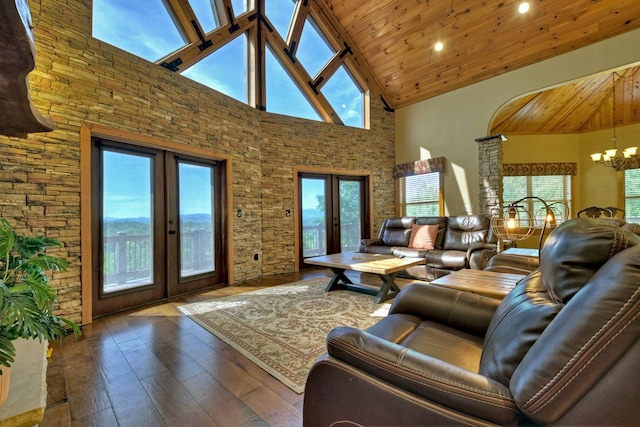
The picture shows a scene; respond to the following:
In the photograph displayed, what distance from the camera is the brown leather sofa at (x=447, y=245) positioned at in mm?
3922

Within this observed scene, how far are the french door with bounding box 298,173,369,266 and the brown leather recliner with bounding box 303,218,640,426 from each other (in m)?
4.51

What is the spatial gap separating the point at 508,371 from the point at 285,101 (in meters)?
5.41

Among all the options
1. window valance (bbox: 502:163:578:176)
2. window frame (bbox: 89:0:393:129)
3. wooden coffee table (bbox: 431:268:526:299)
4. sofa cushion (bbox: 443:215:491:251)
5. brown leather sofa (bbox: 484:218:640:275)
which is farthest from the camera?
window valance (bbox: 502:163:578:176)

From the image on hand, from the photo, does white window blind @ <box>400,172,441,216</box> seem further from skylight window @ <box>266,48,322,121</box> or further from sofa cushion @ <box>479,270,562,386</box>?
sofa cushion @ <box>479,270,562,386</box>

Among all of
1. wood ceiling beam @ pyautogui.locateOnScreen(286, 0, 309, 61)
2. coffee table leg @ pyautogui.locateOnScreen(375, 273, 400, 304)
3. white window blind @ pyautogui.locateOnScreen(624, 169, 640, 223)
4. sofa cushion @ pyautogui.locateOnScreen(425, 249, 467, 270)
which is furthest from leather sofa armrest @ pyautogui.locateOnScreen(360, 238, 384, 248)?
white window blind @ pyautogui.locateOnScreen(624, 169, 640, 223)

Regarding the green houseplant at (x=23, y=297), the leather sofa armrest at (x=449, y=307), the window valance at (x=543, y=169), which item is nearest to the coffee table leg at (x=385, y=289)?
the leather sofa armrest at (x=449, y=307)

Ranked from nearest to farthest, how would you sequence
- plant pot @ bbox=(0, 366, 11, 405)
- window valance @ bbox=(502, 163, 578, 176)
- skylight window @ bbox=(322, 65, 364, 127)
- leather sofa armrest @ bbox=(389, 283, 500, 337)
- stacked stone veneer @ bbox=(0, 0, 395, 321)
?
plant pot @ bbox=(0, 366, 11, 405) < leather sofa armrest @ bbox=(389, 283, 500, 337) < stacked stone veneer @ bbox=(0, 0, 395, 321) < skylight window @ bbox=(322, 65, 364, 127) < window valance @ bbox=(502, 163, 578, 176)

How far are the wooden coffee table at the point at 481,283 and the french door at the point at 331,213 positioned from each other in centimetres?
367

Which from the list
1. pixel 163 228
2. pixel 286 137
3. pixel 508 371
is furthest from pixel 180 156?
pixel 508 371

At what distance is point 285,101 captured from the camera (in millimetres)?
5406

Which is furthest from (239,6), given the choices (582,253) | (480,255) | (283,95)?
(582,253)

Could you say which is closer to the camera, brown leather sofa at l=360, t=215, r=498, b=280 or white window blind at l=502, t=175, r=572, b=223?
brown leather sofa at l=360, t=215, r=498, b=280

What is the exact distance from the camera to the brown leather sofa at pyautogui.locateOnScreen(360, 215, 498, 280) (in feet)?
12.9

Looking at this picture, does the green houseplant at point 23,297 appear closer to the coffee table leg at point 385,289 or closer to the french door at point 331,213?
the coffee table leg at point 385,289
